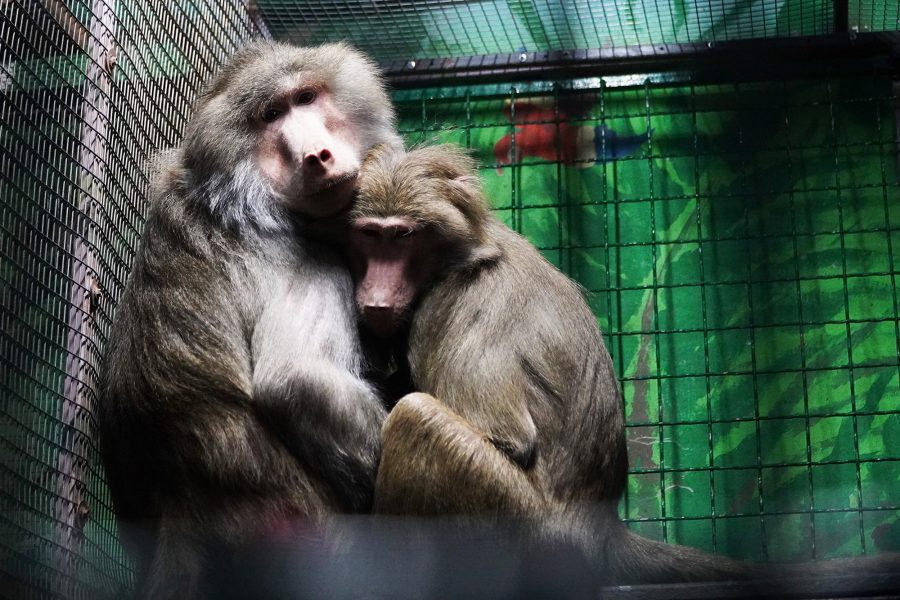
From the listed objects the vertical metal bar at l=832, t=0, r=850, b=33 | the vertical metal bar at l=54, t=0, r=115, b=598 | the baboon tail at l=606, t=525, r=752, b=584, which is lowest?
the baboon tail at l=606, t=525, r=752, b=584

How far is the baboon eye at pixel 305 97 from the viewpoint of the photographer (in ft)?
14.0

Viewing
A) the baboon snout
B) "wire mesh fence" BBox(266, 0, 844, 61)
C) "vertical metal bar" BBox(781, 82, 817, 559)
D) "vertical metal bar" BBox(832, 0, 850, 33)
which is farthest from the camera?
"wire mesh fence" BBox(266, 0, 844, 61)

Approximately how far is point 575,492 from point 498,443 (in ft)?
1.08

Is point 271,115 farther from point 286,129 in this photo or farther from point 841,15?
point 841,15

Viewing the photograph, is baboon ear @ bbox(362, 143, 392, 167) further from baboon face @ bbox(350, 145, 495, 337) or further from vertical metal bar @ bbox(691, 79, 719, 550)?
vertical metal bar @ bbox(691, 79, 719, 550)

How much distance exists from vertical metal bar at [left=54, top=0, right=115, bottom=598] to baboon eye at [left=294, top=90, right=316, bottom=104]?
745 mm

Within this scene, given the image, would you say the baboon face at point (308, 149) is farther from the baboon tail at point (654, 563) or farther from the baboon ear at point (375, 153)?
the baboon tail at point (654, 563)

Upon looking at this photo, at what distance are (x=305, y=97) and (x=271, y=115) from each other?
15 cm

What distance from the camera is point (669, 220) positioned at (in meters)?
5.65

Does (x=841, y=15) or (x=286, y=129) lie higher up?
(x=841, y=15)

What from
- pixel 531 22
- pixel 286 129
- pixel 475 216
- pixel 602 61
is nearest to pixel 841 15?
pixel 602 61

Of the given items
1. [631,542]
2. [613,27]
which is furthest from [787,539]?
[613,27]

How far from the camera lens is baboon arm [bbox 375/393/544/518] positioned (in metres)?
3.62

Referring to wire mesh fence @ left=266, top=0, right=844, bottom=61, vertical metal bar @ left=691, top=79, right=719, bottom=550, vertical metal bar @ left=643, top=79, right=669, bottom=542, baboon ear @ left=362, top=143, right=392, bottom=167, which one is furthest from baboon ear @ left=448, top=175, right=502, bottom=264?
wire mesh fence @ left=266, top=0, right=844, bottom=61
